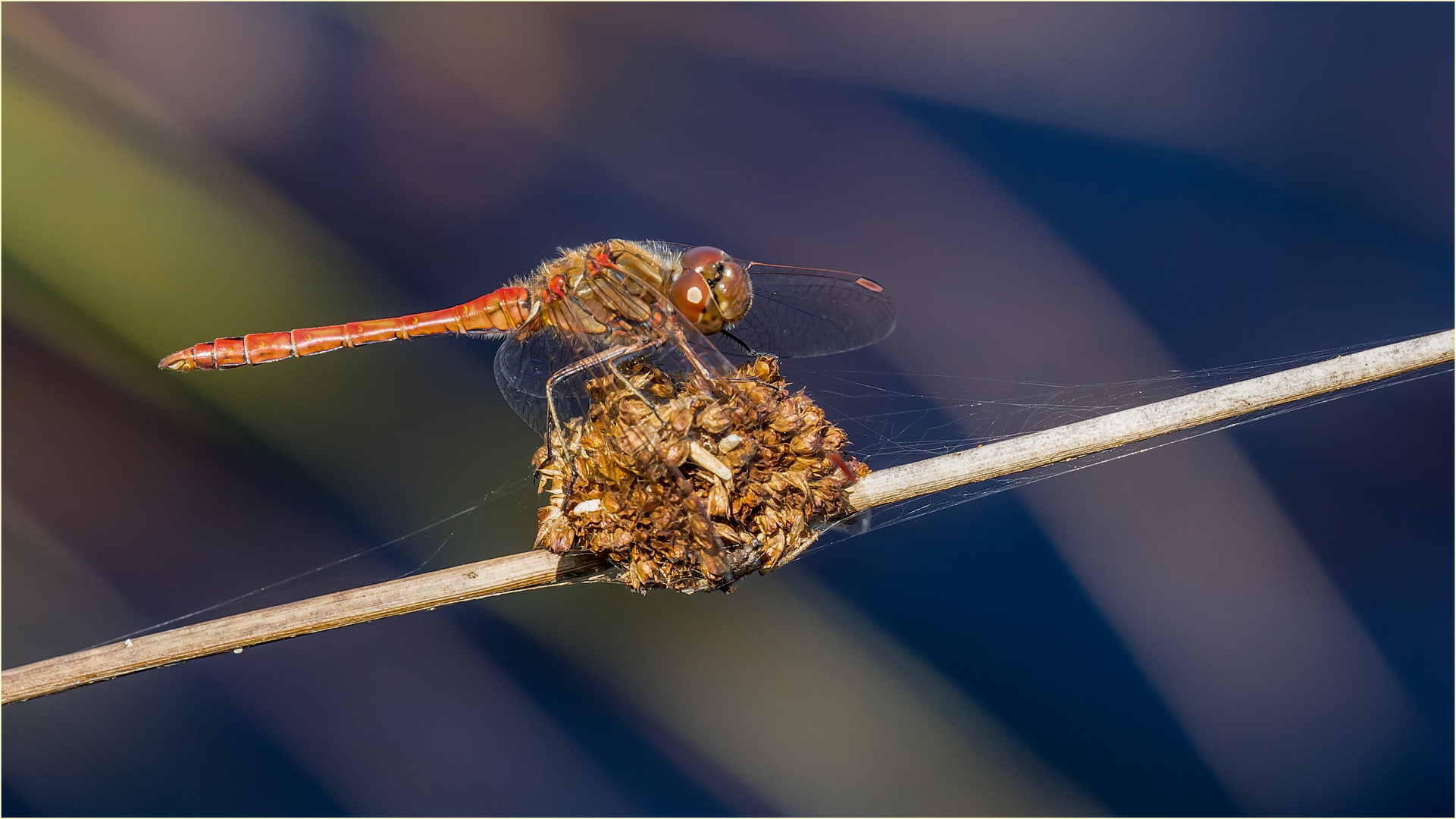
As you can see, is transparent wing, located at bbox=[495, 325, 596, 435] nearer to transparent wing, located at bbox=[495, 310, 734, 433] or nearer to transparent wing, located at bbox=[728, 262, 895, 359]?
transparent wing, located at bbox=[495, 310, 734, 433]

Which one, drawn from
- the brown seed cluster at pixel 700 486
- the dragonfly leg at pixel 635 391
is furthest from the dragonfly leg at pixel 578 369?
the brown seed cluster at pixel 700 486

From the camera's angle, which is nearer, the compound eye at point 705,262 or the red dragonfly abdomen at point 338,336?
the compound eye at point 705,262

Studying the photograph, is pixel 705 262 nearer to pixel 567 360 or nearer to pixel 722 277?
pixel 722 277

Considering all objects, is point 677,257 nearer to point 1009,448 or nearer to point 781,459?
point 781,459

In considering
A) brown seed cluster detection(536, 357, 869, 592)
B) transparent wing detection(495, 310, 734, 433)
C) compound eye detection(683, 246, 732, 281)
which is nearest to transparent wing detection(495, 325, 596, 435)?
transparent wing detection(495, 310, 734, 433)

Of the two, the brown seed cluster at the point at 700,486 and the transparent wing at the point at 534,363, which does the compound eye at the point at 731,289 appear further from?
the brown seed cluster at the point at 700,486

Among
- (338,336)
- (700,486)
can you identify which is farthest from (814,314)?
(338,336)
